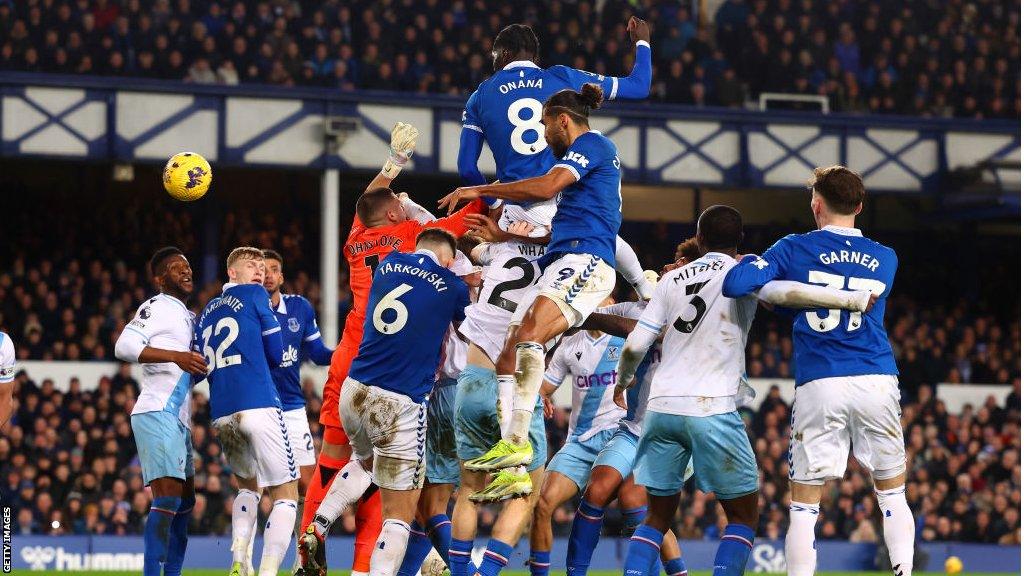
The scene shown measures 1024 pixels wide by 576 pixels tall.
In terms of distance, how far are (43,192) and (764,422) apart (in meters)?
12.2

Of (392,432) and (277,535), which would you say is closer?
(392,432)

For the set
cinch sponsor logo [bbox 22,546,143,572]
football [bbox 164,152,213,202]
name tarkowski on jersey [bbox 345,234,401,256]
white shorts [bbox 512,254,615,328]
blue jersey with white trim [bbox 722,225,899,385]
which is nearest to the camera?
blue jersey with white trim [bbox 722,225,899,385]

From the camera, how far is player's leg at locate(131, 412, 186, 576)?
11.1 m

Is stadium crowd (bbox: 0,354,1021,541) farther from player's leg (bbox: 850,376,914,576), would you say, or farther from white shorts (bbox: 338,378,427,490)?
player's leg (bbox: 850,376,914,576)

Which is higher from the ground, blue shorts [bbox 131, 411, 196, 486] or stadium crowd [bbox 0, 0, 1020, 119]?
stadium crowd [bbox 0, 0, 1020, 119]

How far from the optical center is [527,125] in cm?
1019

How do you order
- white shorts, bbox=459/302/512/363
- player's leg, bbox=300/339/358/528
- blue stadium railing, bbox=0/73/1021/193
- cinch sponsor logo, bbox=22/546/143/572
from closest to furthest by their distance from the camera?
1. white shorts, bbox=459/302/512/363
2. player's leg, bbox=300/339/358/528
3. cinch sponsor logo, bbox=22/546/143/572
4. blue stadium railing, bbox=0/73/1021/193

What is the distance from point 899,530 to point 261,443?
4.50m

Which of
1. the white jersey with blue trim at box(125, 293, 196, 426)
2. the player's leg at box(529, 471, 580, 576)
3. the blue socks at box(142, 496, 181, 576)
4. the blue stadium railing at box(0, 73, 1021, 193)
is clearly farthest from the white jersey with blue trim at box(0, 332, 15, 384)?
the blue stadium railing at box(0, 73, 1021, 193)

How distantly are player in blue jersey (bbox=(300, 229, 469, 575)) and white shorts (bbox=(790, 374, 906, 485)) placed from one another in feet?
7.65

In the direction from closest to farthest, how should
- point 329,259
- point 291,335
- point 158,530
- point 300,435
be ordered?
point 158,530 → point 291,335 → point 300,435 → point 329,259

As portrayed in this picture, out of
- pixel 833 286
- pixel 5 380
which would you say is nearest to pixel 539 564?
pixel 833 286

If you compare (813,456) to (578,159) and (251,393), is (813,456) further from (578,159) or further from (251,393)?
(251,393)

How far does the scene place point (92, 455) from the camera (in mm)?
19875
